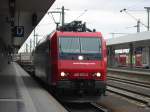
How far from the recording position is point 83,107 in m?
19.3

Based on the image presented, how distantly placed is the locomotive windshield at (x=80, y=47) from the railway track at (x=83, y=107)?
193 cm

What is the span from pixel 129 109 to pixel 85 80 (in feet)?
6.39

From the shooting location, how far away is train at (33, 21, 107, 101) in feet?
60.6

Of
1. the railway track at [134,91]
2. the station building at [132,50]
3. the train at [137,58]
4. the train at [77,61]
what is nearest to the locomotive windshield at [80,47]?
the train at [77,61]

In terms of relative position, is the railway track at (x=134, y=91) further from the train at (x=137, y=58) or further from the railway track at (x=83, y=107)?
the train at (x=137, y=58)

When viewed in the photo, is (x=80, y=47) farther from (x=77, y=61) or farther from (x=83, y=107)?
(x=83, y=107)

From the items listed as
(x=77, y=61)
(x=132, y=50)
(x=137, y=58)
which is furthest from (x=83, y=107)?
(x=137, y=58)

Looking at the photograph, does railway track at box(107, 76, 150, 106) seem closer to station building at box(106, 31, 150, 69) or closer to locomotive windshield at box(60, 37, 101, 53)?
locomotive windshield at box(60, 37, 101, 53)

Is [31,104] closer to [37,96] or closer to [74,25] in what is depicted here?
[37,96]

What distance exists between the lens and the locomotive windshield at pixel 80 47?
19.1m

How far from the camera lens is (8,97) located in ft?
60.1

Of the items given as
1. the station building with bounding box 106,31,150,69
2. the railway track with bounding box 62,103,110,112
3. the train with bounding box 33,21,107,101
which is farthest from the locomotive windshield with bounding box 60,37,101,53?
the station building with bounding box 106,31,150,69

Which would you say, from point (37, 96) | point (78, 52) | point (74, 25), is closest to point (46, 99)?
point (37, 96)

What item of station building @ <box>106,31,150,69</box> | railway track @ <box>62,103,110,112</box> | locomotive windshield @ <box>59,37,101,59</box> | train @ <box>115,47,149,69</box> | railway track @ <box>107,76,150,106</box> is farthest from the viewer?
train @ <box>115,47,149,69</box>
